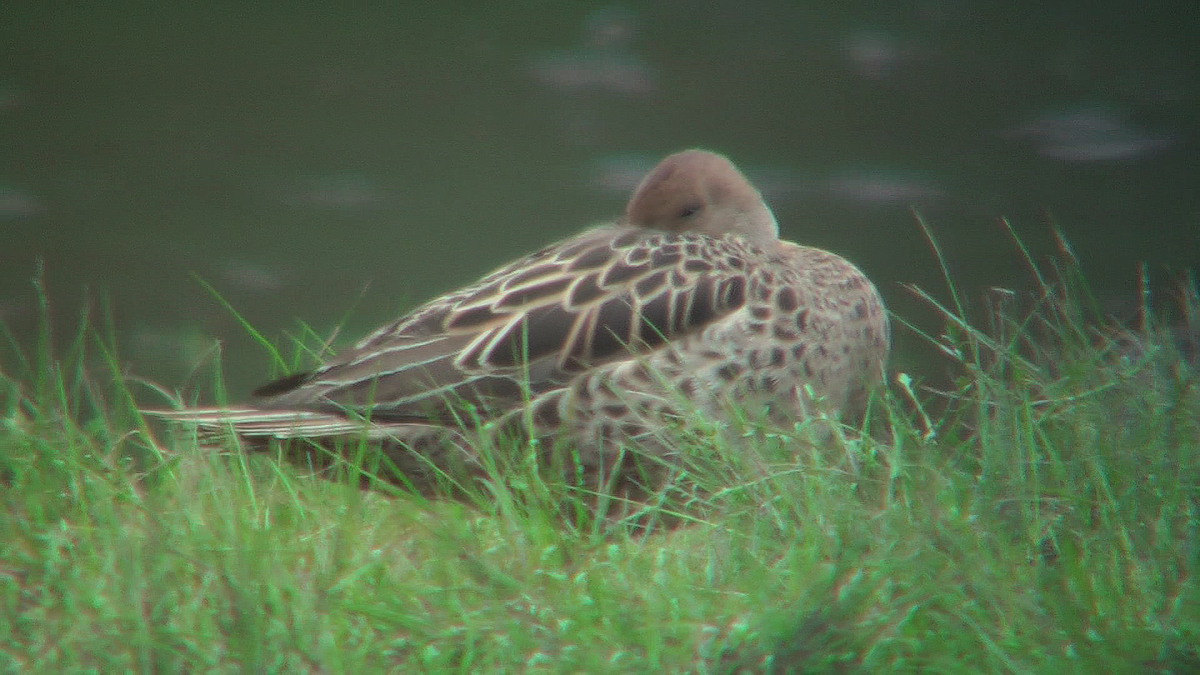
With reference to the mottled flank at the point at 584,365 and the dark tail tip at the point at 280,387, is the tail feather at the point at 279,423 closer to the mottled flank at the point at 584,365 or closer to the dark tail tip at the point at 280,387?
the mottled flank at the point at 584,365

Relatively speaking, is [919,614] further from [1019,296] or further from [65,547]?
[1019,296]

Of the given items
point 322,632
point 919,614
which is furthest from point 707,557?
point 322,632

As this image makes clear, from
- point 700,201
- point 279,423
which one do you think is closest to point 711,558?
point 279,423

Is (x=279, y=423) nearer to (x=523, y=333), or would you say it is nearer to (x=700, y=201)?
(x=523, y=333)

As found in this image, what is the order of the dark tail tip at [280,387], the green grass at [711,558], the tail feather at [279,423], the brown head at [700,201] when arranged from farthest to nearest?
the brown head at [700,201] → the dark tail tip at [280,387] → the tail feather at [279,423] → the green grass at [711,558]

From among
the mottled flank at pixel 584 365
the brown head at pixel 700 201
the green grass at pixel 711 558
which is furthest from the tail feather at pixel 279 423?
the brown head at pixel 700 201

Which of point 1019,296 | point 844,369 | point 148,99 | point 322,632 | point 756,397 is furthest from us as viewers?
point 148,99
